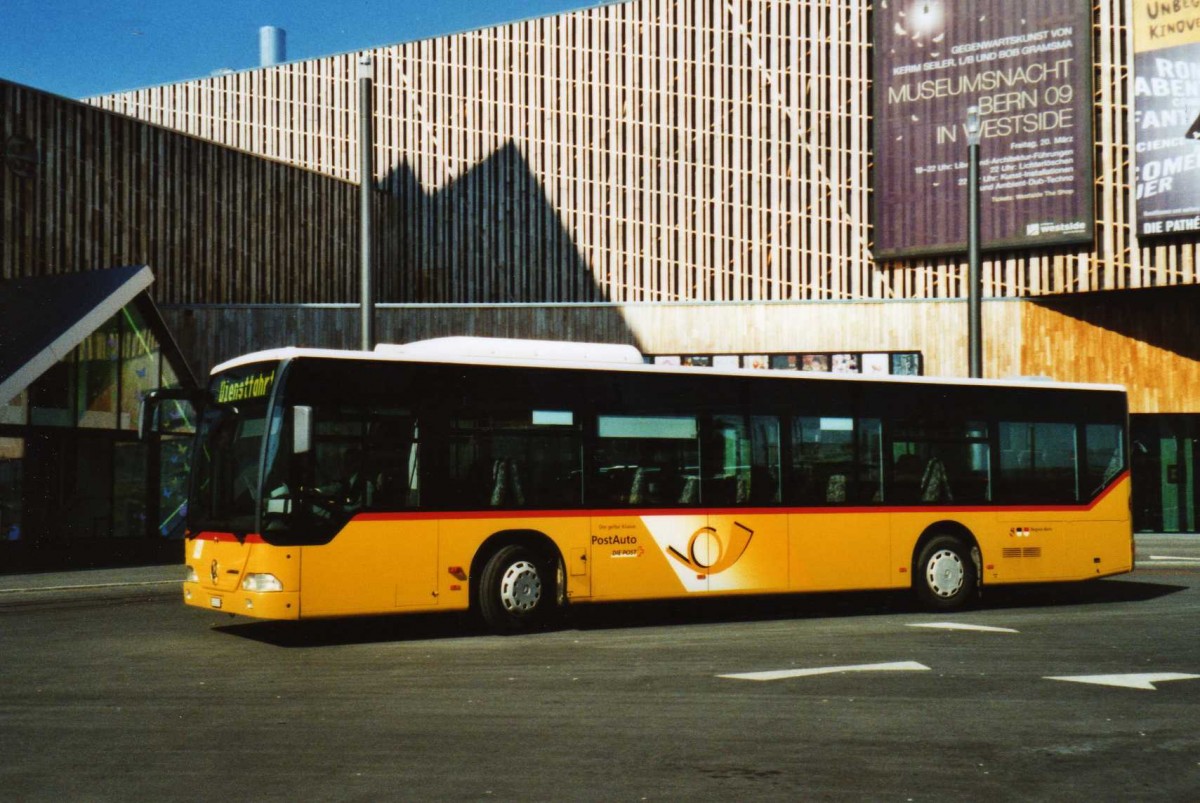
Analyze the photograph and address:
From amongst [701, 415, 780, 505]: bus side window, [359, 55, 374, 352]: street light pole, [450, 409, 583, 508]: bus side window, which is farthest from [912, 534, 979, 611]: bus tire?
[359, 55, 374, 352]: street light pole

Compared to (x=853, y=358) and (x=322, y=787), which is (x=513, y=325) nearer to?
(x=853, y=358)

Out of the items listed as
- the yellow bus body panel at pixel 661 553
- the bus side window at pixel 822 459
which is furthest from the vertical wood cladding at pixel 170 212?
the bus side window at pixel 822 459

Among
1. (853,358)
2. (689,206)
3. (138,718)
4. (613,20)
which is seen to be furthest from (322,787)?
(613,20)

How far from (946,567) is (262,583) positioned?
7693 mm

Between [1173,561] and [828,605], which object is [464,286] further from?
[828,605]

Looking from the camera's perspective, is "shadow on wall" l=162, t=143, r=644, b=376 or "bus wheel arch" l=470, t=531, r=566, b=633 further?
"shadow on wall" l=162, t=143, r=644, b=376

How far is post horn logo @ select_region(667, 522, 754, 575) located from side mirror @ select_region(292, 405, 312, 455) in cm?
385

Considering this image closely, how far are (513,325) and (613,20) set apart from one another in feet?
29.1

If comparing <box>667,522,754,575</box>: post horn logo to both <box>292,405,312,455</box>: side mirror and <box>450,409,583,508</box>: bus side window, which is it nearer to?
<box>450,409,583,508</box>: bus side window

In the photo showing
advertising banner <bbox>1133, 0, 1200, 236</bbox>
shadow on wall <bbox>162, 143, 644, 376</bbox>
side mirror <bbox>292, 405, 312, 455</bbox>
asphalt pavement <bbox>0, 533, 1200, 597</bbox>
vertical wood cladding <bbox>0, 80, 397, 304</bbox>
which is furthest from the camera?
shadow on wall <bbox>162, 143, 644, 376</bbox>

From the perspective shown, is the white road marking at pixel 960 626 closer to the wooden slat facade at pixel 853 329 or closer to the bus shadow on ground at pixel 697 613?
the bus shadow on ground at pixel 697 613

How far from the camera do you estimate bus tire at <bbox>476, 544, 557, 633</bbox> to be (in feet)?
41.7

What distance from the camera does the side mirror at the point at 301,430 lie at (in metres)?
11.6

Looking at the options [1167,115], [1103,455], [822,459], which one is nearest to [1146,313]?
[1167,115]
